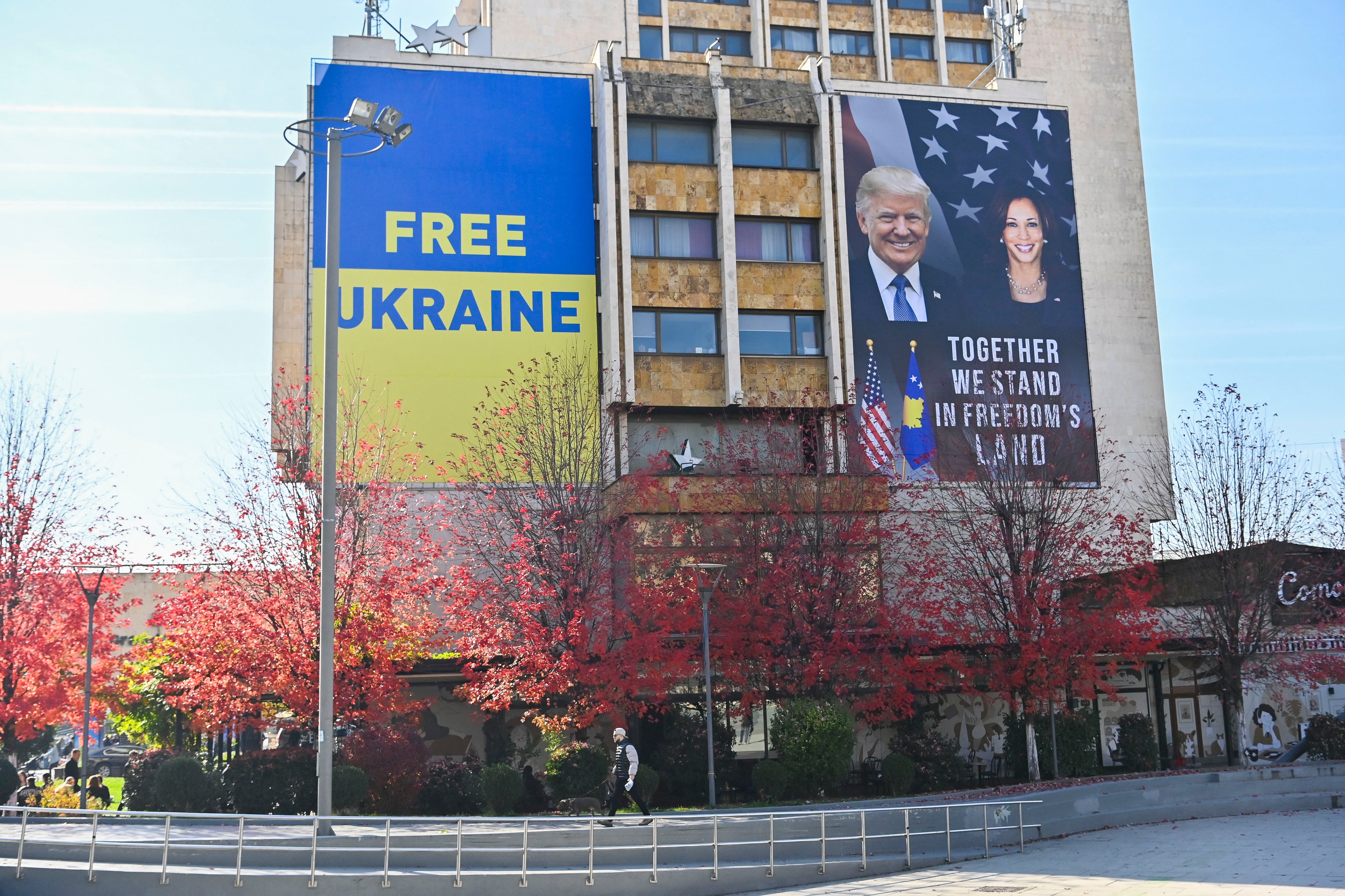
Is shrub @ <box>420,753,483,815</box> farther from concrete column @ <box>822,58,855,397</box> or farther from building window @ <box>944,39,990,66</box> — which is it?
building window @ <box>944,39,990,66</box>

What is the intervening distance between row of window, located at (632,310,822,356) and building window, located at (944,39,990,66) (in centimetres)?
2585

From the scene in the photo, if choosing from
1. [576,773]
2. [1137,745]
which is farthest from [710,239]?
[576,773]

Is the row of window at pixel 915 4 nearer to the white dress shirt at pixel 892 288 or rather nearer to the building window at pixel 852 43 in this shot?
the building window at pixel 852 43

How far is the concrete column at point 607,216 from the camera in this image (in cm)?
3988

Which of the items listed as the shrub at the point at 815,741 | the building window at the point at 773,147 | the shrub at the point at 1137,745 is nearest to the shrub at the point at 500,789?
the shrub at the point at 815,741

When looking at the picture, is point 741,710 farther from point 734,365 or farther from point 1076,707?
point 734,365

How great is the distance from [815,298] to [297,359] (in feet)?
60.6

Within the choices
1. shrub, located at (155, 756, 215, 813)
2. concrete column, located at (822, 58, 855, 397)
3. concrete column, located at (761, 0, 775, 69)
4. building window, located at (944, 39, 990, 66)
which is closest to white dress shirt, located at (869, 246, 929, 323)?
concrete column, located at (822, 58, 855, 397)

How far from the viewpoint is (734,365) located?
40.2m

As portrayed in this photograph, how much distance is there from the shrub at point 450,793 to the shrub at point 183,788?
458 cm

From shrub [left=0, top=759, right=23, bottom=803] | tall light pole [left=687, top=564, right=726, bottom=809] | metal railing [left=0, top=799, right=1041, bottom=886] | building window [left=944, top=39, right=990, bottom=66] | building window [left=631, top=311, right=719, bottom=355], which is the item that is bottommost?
metal railing [left=0, top=799, right=1041, bottom=886]

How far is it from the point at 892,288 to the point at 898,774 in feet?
63.6

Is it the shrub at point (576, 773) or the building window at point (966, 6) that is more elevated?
the building window at point (966, 6)

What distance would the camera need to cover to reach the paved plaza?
16.3m
